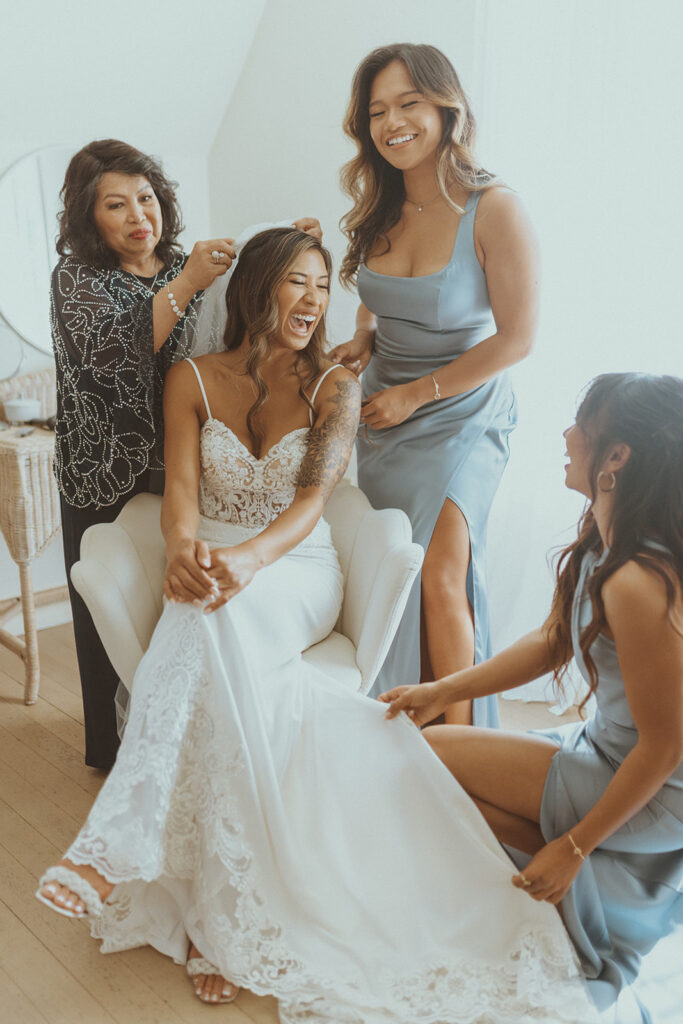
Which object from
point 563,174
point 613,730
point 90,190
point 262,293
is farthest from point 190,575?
point 563,174

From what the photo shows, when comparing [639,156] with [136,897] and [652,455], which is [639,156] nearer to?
[652,455]

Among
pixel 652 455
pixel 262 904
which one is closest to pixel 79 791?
pixel 262 904

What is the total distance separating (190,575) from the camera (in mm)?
1759

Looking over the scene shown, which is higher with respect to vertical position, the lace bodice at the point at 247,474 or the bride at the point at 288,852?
the lace bodice at the point at 247,474

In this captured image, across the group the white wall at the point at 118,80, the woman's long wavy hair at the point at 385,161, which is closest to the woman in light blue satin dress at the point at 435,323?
the woman's long wavy hair at the point at 385,161

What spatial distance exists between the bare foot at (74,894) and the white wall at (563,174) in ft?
5.48

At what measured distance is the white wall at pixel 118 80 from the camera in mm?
Result: 2848

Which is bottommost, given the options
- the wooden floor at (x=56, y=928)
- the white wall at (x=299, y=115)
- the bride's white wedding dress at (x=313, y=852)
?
the wooden floor at (x=56, y=928)

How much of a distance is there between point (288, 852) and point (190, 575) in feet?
1.70

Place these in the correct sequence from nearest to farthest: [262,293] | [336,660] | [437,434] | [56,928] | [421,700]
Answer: [421,700]
[56,928]
[336,660]
[262,293]
[437,434]

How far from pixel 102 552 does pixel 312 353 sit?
2.15ft

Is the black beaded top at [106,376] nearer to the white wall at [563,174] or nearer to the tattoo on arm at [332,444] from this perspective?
the tattoo on arm at [332,444]

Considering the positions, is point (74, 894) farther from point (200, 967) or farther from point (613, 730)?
point (613, 730)

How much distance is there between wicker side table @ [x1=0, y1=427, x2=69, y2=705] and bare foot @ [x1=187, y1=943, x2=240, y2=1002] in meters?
1.33
